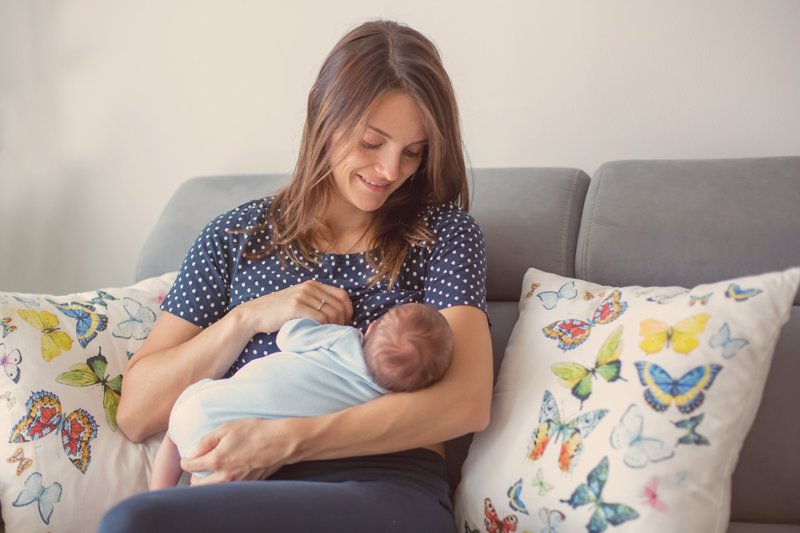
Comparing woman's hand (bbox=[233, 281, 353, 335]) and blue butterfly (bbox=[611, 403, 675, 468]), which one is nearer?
blue butterfly (bbox=[611, 403, 675, 468])

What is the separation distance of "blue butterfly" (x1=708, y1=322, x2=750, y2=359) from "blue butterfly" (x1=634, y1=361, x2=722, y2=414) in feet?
0.09

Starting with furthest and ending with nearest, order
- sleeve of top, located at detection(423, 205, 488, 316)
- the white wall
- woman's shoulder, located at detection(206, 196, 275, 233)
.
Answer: the white wall
woman's shoulder, located at detection(206, 196, 275, 233)
sleeve of top, located at detection(423, 205, 488, 316)

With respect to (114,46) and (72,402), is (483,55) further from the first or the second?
(72,402)

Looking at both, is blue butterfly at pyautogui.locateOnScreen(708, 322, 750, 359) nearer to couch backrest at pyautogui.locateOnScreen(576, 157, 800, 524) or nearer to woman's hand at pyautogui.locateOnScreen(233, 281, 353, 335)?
couch backrest at pyautogui.locateOnScreen(576, 157, 800, 524)

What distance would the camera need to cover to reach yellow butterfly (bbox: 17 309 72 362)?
5.51 ft

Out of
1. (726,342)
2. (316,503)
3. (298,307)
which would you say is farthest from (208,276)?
(726,342)

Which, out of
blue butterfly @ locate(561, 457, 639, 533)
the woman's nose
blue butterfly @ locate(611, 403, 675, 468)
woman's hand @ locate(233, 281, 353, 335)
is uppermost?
the woman's nose

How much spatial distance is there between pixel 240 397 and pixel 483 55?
45.9 inches

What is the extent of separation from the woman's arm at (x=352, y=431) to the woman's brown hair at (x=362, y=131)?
0.96 feet

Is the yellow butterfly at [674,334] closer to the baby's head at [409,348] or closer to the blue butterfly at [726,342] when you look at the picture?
the blue butterfly at [726,342]

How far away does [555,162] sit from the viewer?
7.31 feet

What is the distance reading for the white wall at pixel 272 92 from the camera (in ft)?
6.77

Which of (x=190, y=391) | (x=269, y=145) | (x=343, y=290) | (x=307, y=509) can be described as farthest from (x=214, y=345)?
(x=269, y=145)

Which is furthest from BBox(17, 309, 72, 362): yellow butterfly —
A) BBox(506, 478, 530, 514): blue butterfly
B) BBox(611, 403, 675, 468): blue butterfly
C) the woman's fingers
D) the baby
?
BBox(611, 403, 675, 468): blue butterfly
